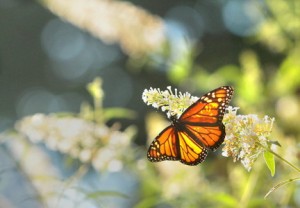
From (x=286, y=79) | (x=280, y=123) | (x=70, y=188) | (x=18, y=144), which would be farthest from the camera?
(x=280, y=123)

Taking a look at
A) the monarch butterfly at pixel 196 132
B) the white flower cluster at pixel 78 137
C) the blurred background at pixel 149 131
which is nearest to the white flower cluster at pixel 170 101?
the monarch butterfly at pixel 196 132

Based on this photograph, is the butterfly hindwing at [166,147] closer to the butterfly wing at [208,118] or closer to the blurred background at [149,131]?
the butterfly wing at [208,118]

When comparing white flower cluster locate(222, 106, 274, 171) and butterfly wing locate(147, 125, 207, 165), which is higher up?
butterfly wing locate(147, 125, 207, 165)

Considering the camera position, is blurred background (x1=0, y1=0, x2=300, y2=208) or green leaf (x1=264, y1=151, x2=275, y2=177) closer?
green leaf (x1=264, y1=151, x2=275, y2=177)

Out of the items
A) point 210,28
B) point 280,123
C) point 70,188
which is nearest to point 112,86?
point 210,28

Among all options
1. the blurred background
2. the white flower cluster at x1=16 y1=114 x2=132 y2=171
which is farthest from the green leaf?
the white flower cluster at x1=16 y1=114 x2=132 y2=171

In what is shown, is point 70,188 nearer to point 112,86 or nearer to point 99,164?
point 99,164

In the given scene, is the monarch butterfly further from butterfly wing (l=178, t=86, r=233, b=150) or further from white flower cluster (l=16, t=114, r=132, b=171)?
white flower cluster (l=16, t=114, r=132, b=171)
